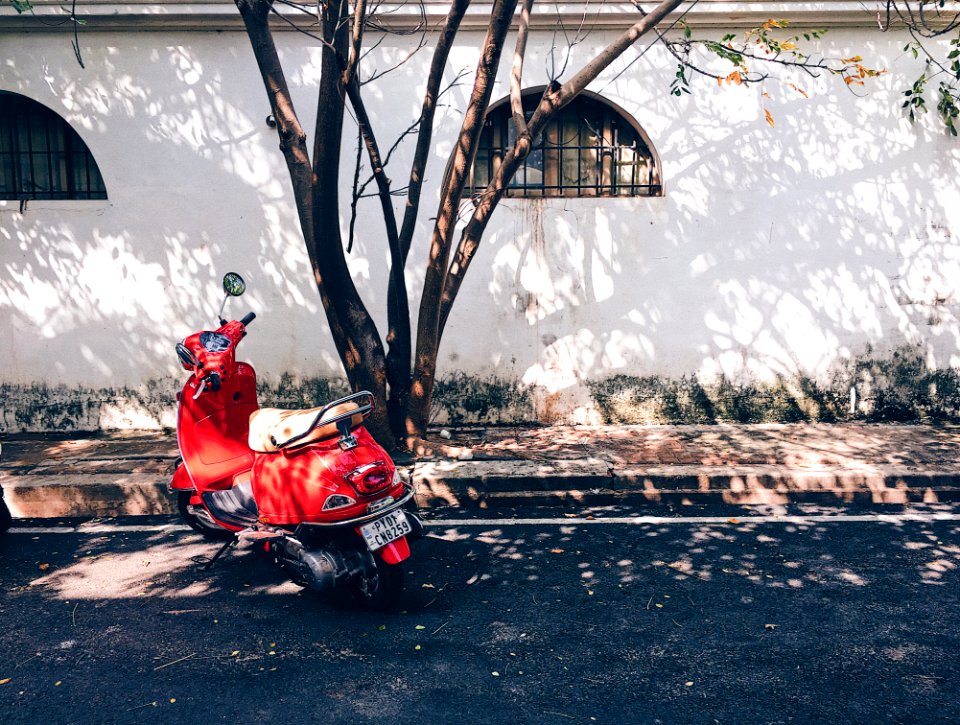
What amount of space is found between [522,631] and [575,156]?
586 centimetres

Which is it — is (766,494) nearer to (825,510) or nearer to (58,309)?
(825,510)

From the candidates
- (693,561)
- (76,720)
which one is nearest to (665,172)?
(693,561)

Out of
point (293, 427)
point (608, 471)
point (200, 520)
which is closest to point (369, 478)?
point (293, 427)

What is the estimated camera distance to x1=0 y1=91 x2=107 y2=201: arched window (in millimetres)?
8844

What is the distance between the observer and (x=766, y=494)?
663cm

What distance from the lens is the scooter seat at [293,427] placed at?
4652mm

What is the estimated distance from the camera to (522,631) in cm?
438

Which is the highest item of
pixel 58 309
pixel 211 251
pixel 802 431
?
pixel 211 251

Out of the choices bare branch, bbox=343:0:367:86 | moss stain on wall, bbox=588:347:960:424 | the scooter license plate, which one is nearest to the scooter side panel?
the scooter license plate

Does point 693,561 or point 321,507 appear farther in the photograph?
point 693,561

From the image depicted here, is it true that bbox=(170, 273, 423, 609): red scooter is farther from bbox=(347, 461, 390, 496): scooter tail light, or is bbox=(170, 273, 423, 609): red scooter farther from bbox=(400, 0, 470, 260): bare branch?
bbox=(400, 0, 470, 260): bare branch

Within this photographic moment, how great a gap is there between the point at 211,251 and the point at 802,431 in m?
6.38

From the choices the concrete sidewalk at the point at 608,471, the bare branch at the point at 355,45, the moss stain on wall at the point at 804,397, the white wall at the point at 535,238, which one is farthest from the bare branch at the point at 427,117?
the moss stain on wall at the point at 804,397

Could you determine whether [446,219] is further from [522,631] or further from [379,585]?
[522,631]
